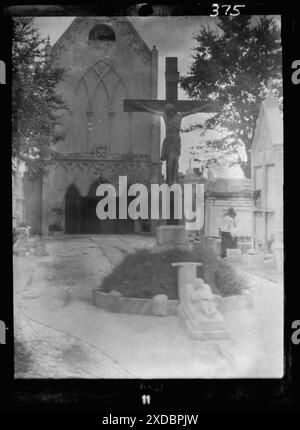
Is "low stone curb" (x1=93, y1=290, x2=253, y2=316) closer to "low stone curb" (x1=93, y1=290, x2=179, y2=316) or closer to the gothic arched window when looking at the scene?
"low stone curb" (x1=93, y1=290, x2=179, y2=316)

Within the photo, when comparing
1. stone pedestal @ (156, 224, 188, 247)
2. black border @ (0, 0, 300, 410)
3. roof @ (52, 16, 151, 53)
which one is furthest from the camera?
stone pedestal @ (156, 224, 188, 247)

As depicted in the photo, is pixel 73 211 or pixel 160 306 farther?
pixel 73 211

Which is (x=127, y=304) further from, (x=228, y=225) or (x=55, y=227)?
(x=228, y=225)

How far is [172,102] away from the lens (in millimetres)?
4898

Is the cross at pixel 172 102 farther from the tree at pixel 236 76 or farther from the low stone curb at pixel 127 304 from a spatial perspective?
the low stone curb at pixel 127 304

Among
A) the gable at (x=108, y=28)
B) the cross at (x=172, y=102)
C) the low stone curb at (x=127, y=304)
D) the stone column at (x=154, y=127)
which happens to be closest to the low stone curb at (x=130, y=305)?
the low stone curb at (x=127, y=304)

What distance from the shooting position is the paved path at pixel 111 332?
4.63 metres

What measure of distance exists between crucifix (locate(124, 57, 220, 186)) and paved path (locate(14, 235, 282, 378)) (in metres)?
0.77

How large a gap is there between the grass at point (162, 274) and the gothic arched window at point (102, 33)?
78.6 inches

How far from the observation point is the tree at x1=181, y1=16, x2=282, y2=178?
4.74m

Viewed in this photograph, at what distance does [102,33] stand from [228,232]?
218 cm

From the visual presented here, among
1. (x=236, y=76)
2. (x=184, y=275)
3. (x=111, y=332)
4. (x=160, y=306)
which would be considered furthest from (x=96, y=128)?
(x=111, y=332)

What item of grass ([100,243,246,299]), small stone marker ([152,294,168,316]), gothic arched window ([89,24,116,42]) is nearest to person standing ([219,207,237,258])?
grass ([100,243,246,299])

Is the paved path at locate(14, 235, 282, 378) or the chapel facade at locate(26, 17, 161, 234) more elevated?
the chapel facade at locate(26, 17, 161, 234)
